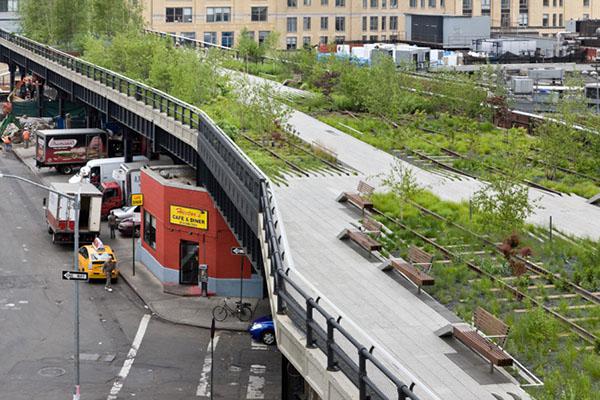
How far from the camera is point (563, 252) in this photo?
1505 inches

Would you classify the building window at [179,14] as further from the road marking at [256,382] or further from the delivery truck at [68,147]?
the road marking at [256,382]

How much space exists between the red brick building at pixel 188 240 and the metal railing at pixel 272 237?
1619 millimetres

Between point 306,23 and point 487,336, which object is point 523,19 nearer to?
point 306,23

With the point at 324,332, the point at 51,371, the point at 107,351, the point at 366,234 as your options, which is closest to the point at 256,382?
the point at 366,234

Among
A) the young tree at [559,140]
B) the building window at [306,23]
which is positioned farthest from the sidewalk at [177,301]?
the building window at [306,23]

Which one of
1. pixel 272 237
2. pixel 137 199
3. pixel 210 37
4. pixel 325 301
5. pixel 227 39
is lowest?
pixel 137 199

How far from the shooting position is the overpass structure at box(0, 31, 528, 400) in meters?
25.1

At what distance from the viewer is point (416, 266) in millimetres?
36406

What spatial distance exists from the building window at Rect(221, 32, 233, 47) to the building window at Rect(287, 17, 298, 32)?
19.4 ft

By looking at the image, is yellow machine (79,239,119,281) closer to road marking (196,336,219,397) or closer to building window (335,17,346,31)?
road marking (196,336,219,397)

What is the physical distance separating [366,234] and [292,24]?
8621cm

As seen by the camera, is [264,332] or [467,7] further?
[467,7]

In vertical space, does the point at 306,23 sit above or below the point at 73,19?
below

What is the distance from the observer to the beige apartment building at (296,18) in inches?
4739
